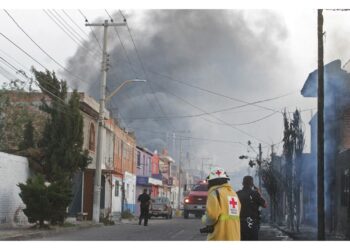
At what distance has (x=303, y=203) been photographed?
28469mm

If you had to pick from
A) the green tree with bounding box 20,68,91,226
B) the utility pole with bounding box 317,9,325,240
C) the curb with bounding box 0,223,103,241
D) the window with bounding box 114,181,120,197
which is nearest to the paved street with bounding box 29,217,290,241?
the curb with bounding box 0,223,103,241

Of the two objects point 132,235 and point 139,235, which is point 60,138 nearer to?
point 132,235

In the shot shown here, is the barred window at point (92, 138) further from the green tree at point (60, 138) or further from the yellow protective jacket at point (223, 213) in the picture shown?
the yellow protective jacket at point (223, 213)

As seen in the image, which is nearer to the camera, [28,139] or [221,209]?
[221,209]

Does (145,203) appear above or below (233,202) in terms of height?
below

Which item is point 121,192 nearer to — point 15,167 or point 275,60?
point 15,167

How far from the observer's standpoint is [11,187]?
2172 cm

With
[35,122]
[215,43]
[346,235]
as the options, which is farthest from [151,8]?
[35,122]

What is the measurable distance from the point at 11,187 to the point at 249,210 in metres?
12.0

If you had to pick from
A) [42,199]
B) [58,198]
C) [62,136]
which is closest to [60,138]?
[62,136]

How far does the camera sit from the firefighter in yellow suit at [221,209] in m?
8.48

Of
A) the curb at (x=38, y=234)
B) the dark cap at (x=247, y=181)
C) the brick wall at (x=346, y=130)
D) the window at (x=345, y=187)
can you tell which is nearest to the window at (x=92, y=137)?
the curb at (x=38, y=234)

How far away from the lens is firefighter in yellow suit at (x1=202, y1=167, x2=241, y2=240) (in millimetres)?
8484

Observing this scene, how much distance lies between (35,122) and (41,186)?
9.48m
